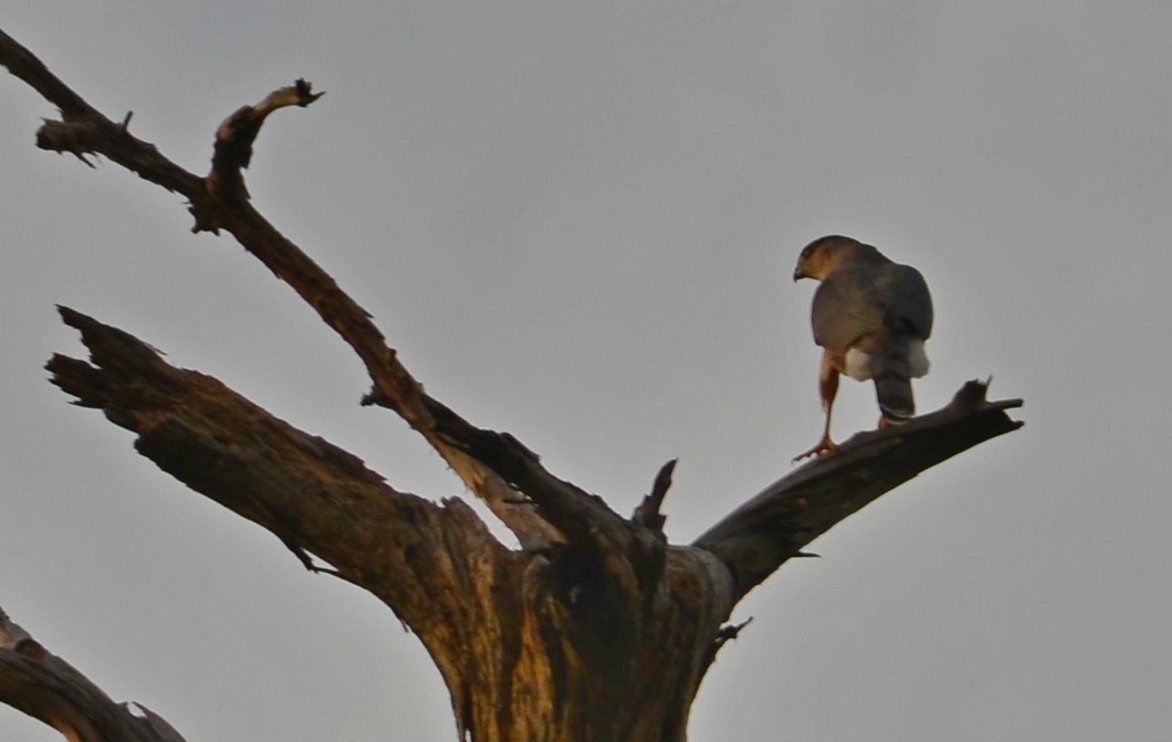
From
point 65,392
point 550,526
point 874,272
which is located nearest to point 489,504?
point 550,526

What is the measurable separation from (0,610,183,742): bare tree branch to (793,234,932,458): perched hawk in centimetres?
408

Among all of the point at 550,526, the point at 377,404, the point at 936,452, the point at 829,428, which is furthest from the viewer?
the point at 829,428

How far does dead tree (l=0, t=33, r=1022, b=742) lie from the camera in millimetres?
4586

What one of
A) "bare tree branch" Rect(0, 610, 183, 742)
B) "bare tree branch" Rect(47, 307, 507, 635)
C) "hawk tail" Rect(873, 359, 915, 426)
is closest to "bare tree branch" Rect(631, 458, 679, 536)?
"bare tree branch" Rect(47, 307, 507, 635)

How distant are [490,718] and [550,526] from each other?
25.4 inches

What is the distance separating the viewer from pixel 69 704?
4.62 m

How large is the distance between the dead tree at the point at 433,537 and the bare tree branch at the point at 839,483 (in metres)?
0.02

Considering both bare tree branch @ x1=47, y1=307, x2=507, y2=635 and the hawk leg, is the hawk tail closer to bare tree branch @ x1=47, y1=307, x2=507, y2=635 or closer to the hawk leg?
the hawk leg

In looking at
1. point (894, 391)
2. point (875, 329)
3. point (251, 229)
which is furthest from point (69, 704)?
point (875, 329)

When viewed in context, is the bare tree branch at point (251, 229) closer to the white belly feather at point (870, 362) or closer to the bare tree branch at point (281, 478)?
the bare tree branch at point (281, 478)

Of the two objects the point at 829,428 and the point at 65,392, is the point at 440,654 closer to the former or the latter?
the point at 65,392

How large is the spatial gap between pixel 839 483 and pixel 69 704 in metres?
2.78

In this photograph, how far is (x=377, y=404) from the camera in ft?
17.2

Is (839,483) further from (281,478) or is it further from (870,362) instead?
(870,362)
